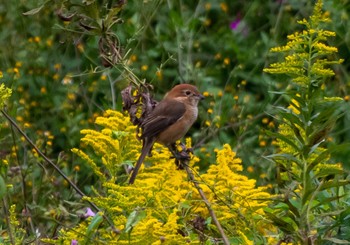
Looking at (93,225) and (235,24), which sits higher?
(93,225)

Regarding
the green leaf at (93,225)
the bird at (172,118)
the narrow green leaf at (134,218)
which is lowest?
the bird at (172,118)

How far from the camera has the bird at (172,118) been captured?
15.7 feet

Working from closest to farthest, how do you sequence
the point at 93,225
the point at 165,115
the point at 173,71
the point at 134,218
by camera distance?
the point at 134,218 → the point at 93,225 → the point at 165,115 → the point at 173,71

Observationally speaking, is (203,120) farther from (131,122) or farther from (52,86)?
(131,122)

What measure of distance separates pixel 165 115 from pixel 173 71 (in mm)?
2506

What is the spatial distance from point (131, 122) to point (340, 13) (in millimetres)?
4077

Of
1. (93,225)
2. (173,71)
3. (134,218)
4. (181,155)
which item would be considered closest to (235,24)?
(173,71)

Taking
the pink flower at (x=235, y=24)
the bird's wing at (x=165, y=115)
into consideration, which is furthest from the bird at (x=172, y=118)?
the pink flower at (x=235, y=24)

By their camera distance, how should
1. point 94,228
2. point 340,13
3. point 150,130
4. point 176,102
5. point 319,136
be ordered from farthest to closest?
point 340,13 < point 176,102 < point 150,130 < point 94,228 < point 319,136

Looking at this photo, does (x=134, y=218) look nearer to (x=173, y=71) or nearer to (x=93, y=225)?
(x=93, y=225)

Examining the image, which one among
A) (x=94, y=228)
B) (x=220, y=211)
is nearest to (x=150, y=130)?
(x=220, y=211)

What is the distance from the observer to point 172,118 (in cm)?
543

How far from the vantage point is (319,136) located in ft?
10.1

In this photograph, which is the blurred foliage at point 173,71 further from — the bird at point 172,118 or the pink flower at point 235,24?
the bird at point 172,118
